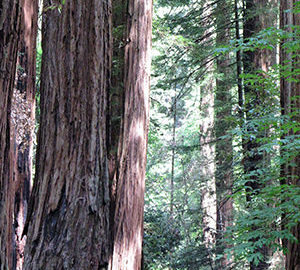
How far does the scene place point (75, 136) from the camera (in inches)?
153

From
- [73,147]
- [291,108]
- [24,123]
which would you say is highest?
[291,108]

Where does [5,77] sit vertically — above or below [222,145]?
below

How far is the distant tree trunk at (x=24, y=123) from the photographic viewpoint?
5.05 metres

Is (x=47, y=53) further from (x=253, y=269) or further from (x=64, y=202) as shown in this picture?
(x=253, y=269)

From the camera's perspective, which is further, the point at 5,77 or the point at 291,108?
the point at 291,108

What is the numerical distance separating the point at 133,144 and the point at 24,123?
4.55 ft

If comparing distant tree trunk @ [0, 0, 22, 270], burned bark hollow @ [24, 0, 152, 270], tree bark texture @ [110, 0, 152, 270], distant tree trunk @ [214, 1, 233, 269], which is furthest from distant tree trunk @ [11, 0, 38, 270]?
distant tree trunk @ [214, 1, 233, 269]

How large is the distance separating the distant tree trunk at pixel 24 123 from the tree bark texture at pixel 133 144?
1.24 m

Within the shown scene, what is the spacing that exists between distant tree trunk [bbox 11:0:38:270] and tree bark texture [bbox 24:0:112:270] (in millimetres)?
1020

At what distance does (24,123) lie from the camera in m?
4.87

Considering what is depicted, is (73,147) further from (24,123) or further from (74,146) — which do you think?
(24,123)

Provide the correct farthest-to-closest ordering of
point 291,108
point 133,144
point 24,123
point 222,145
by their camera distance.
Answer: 1. point 222,145
2. point 133,144
3. point 24,123
4. point 291,108

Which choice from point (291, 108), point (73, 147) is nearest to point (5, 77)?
point (73, 147)

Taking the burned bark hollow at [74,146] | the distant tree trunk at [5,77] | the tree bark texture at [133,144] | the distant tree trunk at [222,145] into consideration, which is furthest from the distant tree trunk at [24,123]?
the distant tree trunk at [222,145]
